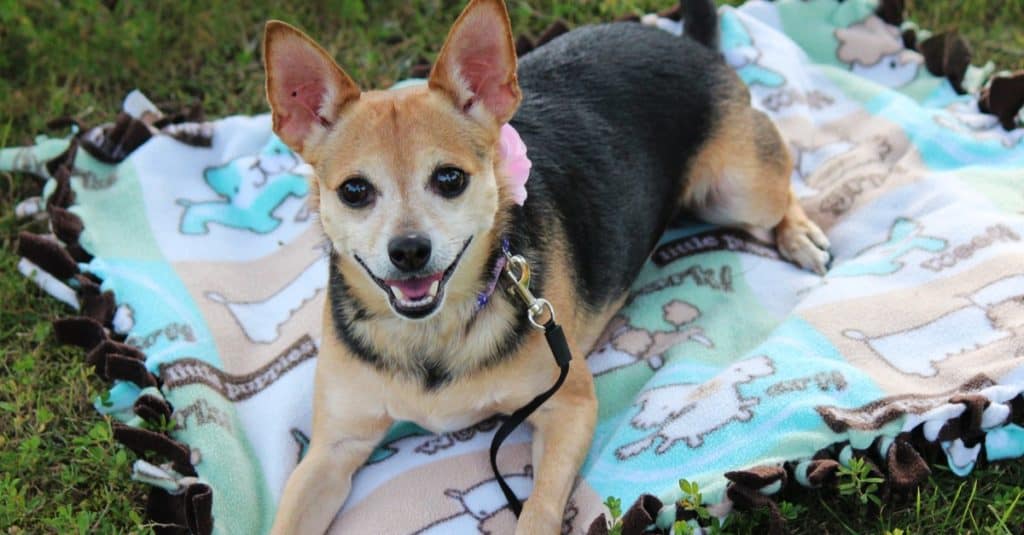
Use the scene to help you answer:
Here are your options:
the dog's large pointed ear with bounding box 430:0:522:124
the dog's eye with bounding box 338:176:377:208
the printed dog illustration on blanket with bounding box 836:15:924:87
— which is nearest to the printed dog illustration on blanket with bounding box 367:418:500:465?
the dog's eye with bounding box 338:176:377:208

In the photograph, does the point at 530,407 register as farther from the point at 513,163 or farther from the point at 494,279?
the point at 513,163

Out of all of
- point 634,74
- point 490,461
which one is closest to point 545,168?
point 634,74

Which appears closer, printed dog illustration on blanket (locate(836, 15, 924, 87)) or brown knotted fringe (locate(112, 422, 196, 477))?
brown knotted fringe (locate(112, 422, 196, 477))

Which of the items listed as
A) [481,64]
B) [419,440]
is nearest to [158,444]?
[419,440]

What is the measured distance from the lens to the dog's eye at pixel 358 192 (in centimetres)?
312

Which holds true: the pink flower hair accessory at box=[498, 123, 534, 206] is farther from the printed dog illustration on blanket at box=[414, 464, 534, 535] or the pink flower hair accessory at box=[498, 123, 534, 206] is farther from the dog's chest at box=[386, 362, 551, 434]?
the printed dog illustration on blanket at box=[414, 464, 534, 535]

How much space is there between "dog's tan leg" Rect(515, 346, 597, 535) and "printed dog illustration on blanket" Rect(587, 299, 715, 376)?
47cm

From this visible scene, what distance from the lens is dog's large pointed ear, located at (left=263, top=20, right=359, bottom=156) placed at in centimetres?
311

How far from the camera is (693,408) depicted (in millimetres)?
3709

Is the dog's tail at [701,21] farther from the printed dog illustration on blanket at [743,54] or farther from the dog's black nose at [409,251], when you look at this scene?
the dog's black nose at [409,251]

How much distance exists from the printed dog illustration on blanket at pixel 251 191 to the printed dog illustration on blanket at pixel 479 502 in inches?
72.0

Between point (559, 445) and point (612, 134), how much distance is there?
1.27 metres

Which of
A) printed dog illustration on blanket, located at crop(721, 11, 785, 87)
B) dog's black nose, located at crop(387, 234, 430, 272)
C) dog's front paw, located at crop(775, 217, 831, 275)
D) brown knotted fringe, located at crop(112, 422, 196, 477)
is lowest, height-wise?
brown knotted fringe, located at crop(112, 422, 196, 477)

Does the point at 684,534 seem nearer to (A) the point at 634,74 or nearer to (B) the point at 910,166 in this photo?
(A) the point at 634,74
